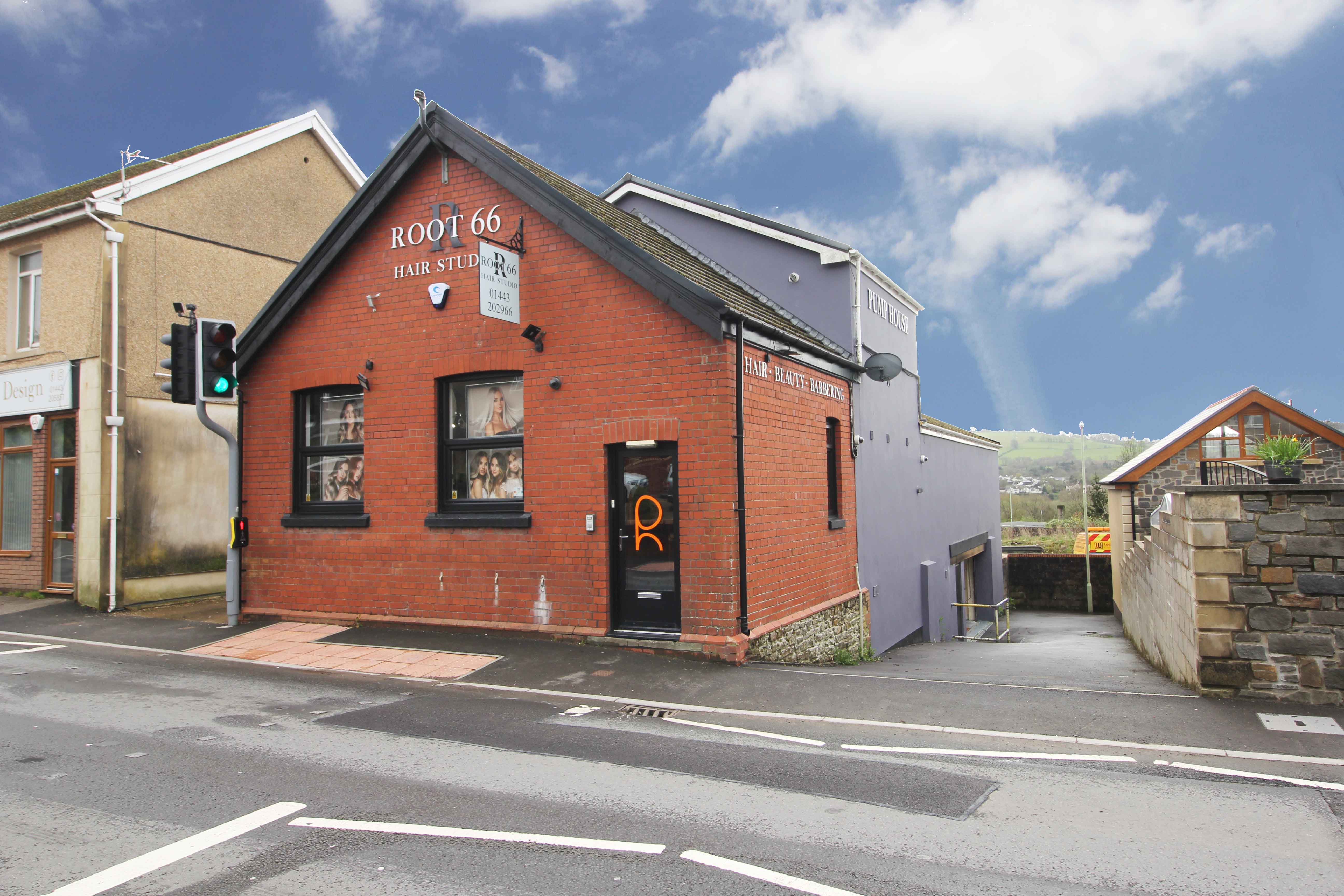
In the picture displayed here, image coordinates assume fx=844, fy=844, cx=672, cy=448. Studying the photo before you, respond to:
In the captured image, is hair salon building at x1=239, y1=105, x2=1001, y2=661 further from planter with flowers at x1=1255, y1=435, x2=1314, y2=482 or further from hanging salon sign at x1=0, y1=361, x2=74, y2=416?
planter with flowers at x1=1255, y1=435, x2=1314, y2=482

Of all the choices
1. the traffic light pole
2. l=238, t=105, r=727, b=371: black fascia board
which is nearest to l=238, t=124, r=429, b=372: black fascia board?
l=238, t=105, r=727, b=371: black fascia board

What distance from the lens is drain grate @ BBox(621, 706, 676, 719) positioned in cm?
711

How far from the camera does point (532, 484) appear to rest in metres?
10.2

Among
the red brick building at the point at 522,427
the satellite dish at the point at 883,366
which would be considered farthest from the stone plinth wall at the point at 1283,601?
the satellite dish at the point at 883,366

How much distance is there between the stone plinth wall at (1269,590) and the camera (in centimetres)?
736

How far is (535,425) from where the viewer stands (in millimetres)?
10227

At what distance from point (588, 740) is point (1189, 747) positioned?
172 inches

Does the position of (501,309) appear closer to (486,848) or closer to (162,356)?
(486,848)

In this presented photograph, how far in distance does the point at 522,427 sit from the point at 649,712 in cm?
449

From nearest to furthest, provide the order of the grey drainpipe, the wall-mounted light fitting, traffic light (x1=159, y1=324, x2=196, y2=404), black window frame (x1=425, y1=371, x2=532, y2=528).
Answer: the grey drainpipe < the wall-mounted light fitting < black window frame (x1=425, y1=371, x2=532, y2=528) < traffic light (x1=159, y1=324, x2=196, y2=404)

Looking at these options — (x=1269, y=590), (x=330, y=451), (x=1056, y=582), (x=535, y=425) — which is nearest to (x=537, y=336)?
(x=535, y=425)

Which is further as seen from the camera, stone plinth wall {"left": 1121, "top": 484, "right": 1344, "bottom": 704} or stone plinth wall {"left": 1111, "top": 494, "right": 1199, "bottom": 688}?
stone plinth wall {"left": 1111, "top": 494, "right": 1199, "bottom": 688}

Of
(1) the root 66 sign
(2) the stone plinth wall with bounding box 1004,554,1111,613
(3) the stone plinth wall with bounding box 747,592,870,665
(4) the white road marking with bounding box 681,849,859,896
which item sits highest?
(1) the root 66 sign

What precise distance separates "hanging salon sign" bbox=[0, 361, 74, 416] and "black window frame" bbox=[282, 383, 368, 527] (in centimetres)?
524
